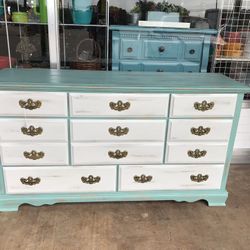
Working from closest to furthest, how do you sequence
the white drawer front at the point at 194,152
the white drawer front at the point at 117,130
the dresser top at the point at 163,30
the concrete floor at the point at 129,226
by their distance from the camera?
1. the concrete floor at the point at 129,226
2. the white drawer front at the point at 117,130
3. the white drawer front at the point at 194,152
4. the dresser top at the point at 163,30

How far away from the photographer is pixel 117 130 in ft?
5.43

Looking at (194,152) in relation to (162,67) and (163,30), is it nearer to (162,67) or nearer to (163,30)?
(162,67)

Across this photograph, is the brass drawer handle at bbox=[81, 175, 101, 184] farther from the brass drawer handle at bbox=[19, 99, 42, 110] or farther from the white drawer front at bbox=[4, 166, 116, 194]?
the brass drawer handle at bbox=[19, 99, 42, 110]

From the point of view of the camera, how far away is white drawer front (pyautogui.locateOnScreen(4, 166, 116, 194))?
1704mm

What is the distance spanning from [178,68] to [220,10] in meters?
0.54

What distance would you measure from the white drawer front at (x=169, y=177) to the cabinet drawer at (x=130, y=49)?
0.88 metres

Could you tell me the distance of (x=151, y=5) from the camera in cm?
208

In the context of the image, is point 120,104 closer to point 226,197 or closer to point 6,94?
point 6,94

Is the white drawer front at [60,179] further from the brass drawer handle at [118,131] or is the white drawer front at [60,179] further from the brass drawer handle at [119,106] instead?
the brass drawer handle at [119,106]

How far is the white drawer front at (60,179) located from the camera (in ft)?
5.59

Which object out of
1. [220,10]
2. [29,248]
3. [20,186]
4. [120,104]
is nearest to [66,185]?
[20,186]

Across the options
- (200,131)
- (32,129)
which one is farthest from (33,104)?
(200,131)

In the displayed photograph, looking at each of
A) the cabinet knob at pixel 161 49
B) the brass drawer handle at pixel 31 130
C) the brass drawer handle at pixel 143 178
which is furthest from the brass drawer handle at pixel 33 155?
the cabinet knob at pixel 161 49

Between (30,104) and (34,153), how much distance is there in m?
0.31
